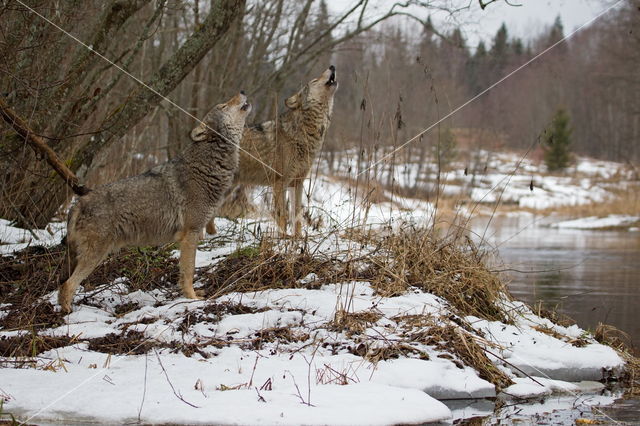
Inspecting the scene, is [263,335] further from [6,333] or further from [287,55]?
[287,55]

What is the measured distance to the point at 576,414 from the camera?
4.57 metres

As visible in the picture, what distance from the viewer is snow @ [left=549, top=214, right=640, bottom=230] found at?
83.4ft

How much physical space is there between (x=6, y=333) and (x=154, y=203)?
1.72 m

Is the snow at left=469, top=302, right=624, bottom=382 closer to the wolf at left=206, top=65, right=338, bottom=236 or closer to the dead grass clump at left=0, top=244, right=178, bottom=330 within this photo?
the dead grass clump at left=0, top=244, right=178, bottom=330

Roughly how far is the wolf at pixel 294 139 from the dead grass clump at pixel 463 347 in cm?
356

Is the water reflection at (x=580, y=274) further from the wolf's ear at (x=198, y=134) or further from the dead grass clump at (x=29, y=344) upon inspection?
the dead grass clump at (x=29, y=344)

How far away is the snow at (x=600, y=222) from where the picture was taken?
2542cm

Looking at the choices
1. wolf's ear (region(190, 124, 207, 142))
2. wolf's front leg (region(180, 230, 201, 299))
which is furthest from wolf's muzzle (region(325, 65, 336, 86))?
wolf's front leg (region(180, 230, 201, 299))

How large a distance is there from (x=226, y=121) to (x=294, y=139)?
228 cm

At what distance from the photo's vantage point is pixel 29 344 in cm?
515

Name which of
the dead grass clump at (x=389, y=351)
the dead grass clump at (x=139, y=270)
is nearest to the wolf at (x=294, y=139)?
the dead grass clump at (x=139, y=270)

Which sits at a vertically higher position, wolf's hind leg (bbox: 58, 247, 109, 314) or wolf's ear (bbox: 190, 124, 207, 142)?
wolf's ear (bbox: 190, 124, 207, 142)

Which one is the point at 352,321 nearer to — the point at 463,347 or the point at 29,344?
the point at 463,347

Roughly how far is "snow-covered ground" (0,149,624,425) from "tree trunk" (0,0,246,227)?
225cm
